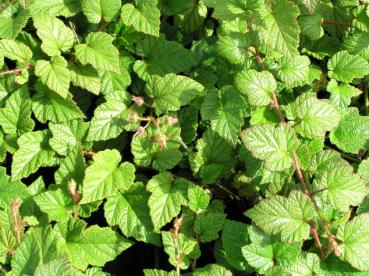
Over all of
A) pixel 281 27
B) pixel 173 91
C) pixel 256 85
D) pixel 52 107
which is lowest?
pixel 52 107

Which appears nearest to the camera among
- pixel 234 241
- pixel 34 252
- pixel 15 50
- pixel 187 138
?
pixel 34 252

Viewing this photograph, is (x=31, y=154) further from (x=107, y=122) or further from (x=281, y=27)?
(x=281, y=27)

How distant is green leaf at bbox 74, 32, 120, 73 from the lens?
201 cm

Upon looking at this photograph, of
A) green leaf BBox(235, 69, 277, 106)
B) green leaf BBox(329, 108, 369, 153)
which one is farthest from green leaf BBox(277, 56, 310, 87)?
green leaf BBox(329, 108, 369, 153)

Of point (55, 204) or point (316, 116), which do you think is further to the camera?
point (55, 204)

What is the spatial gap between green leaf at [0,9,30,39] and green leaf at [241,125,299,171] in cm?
97

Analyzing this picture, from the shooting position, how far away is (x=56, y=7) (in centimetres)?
213

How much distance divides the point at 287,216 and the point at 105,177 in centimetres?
67

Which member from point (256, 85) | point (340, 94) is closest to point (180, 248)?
point (256, 85)

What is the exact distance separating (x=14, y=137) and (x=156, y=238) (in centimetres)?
69

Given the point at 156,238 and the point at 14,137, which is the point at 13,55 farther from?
the point at 156,238

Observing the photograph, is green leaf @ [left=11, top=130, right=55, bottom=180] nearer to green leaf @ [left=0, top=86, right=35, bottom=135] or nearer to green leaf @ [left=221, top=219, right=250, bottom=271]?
green leaf @ [left=0, top=86, right=35, bottom=135]

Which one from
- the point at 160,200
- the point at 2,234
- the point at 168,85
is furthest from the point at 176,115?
the point at 2,234

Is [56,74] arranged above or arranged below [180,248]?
above
